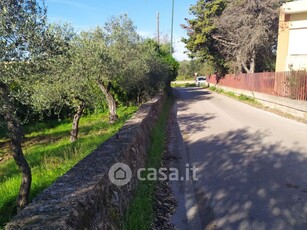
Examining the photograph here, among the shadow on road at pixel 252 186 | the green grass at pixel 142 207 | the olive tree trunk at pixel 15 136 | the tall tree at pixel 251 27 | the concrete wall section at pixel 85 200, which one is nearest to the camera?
the concrete wall section at pixel 85 200

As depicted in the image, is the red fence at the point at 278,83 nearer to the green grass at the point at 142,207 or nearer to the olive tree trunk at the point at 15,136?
the green grass at the point at 142,207

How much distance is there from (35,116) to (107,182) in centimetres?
1613

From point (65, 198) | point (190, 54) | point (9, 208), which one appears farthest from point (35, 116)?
point (190, 54)

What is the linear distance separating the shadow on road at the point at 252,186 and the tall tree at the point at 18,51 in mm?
3129

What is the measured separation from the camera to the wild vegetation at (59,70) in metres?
4.33

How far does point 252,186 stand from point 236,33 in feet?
75.4

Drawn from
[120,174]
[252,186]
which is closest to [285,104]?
[252,186]

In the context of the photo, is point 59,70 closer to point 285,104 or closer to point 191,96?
point 285,104

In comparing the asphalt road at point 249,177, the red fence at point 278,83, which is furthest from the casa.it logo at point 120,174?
the red fence at point 278,83

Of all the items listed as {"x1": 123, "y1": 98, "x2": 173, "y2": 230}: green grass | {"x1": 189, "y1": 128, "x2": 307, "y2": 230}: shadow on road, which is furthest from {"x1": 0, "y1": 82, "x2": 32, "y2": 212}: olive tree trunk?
{"x1": 189, "y1": 128, "x2": 307, "y2": 230}: shadow on road

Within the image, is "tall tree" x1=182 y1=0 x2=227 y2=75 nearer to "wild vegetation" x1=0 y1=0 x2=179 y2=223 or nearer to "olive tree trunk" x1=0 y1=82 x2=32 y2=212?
"wild vegetation" x1=0 y1=0 x2=179 y2=223

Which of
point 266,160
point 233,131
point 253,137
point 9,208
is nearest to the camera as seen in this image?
point 9,208

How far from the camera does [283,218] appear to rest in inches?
161

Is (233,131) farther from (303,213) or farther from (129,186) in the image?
(129,186)
